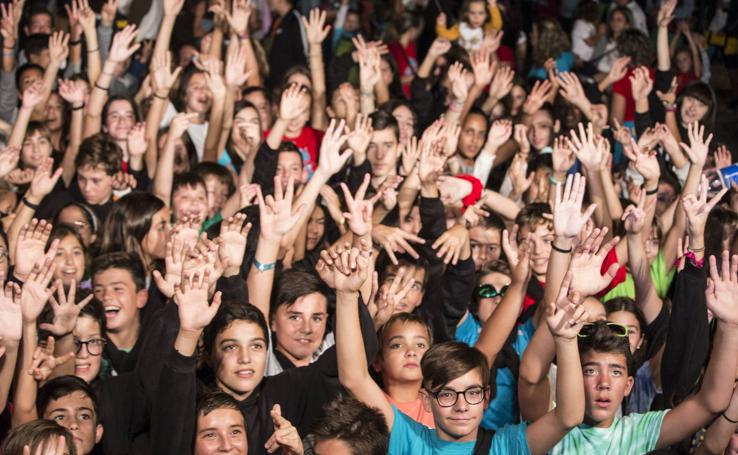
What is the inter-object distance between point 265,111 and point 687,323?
386 cm

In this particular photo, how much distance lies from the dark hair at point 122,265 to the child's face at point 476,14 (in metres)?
4.56

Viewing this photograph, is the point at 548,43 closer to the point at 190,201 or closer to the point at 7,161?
the point at 190,201

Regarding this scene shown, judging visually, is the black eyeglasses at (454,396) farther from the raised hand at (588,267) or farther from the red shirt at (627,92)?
the red shirt at (627,92)

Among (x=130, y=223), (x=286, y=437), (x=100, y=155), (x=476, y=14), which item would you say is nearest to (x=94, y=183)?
(x=100, y=155)

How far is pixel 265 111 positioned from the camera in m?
7.62

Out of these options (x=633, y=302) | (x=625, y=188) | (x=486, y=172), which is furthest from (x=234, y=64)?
(x=633, y=302)

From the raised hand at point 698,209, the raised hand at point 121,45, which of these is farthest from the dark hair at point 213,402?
the raised hand at point 121,45

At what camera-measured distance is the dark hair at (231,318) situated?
14.0ft

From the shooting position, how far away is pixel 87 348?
183 inches

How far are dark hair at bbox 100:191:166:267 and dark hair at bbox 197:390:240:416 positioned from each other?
69.5 inches

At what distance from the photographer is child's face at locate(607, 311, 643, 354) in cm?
→ 479

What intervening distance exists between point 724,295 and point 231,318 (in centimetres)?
175

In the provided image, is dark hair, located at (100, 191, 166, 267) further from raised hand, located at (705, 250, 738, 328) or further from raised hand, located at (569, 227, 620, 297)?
raised hand, located at (705, 250, 738, 328)

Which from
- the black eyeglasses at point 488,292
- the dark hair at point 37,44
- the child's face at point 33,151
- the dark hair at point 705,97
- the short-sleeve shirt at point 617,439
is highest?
the dark hair at point 37,44
